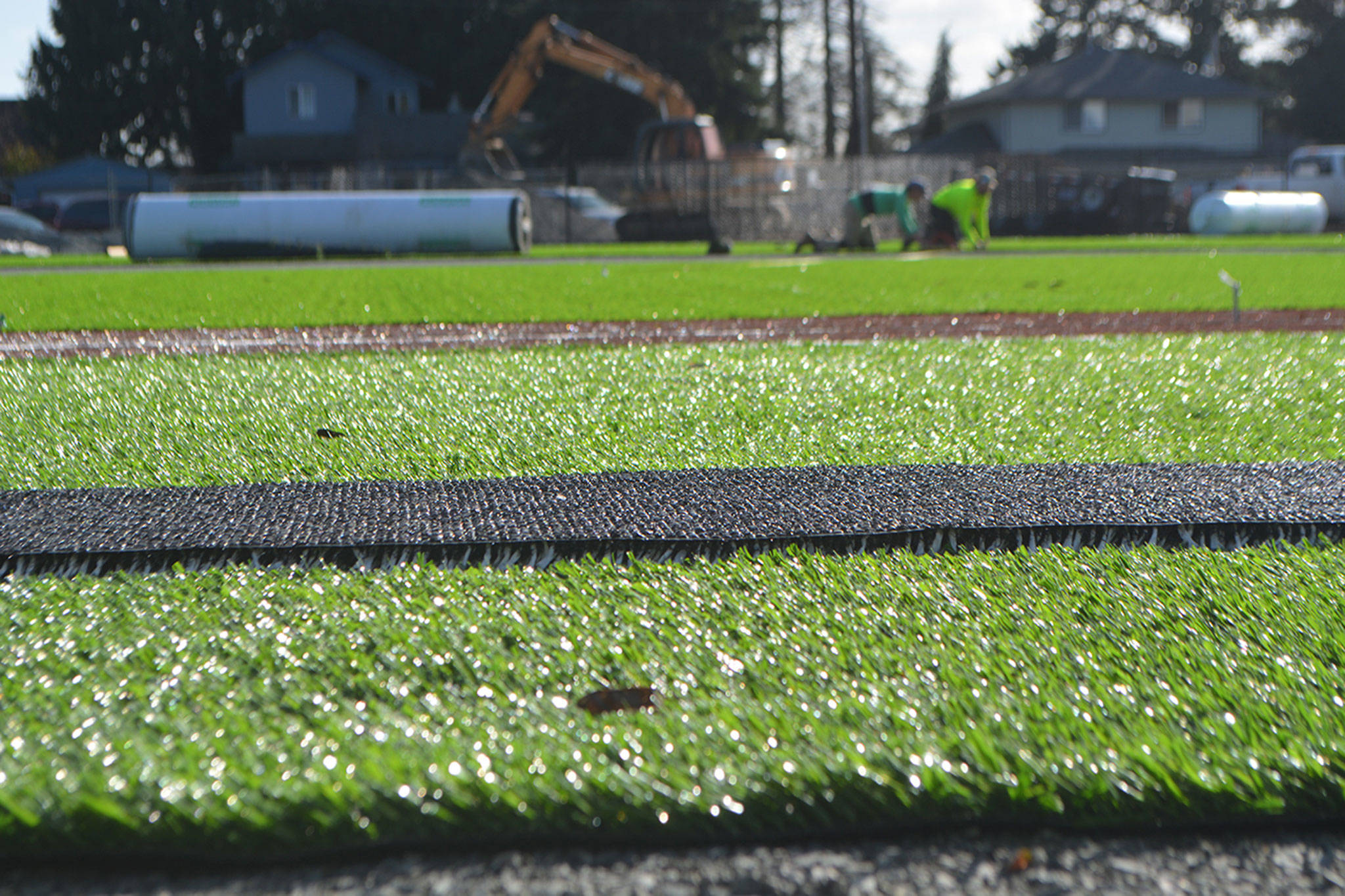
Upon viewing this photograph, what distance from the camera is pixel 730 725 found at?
5.03 ft

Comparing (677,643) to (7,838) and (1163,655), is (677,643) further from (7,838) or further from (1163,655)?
(7,838)

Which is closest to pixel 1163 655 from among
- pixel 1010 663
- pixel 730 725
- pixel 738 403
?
pixel 1010 663

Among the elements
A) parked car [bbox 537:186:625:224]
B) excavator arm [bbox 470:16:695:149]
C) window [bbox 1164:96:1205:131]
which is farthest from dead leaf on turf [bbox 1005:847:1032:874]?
window [bbox 1164:96:1205:131]

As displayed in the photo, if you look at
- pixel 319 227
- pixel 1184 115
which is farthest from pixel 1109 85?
pixel 319 227

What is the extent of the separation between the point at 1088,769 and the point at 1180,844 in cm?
13

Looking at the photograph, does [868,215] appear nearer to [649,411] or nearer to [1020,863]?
[649,411]

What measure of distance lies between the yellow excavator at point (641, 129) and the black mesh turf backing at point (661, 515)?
24.1 m

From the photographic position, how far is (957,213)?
64.3ft

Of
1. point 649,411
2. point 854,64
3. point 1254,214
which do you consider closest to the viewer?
point 649,411

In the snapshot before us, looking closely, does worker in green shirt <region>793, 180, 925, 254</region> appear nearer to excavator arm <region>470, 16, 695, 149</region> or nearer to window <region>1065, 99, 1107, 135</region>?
excavator arm <region>470, 16, 695, 149</region>

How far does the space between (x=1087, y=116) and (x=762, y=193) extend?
25.9m

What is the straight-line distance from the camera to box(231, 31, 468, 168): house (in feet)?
156

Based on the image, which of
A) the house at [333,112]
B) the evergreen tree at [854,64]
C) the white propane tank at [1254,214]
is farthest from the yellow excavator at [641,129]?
the house at [333,112]

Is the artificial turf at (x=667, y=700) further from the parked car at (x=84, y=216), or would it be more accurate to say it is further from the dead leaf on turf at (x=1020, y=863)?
the parked car at (x=84, y=216)
